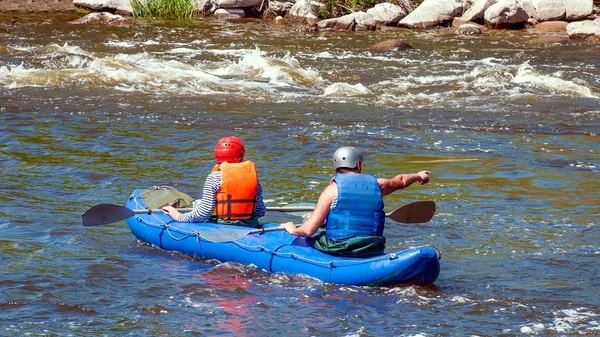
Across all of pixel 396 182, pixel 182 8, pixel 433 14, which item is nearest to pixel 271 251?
pixel 396 182

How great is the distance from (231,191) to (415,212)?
142 cm

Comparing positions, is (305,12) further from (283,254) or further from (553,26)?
(283,254)

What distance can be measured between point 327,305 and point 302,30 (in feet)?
57.0

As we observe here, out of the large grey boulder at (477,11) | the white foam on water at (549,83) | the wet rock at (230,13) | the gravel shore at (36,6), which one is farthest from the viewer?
the gravel shore at (36,6)

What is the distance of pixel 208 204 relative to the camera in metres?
7.49

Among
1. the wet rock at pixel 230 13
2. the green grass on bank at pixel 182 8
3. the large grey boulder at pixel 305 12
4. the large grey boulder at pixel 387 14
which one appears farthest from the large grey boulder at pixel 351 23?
the wet rock at pixel 230 13

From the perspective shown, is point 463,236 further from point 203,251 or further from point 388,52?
point 388,52

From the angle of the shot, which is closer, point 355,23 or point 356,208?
point 356,208

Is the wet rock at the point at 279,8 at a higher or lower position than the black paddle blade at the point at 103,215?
higher

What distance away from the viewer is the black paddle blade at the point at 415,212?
7352 millimetres

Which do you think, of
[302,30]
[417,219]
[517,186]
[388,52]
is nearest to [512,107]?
[517,186]

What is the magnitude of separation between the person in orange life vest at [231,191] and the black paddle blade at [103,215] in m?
0.65

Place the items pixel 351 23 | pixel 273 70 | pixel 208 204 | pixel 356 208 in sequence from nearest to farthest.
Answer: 1. pixel 356 208
2. pixel 208 204
3. pixel 273 70
4. pixel 351 23

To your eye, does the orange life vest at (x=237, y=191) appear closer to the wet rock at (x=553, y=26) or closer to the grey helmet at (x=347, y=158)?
the grey helmet at (x=347, y=158)
